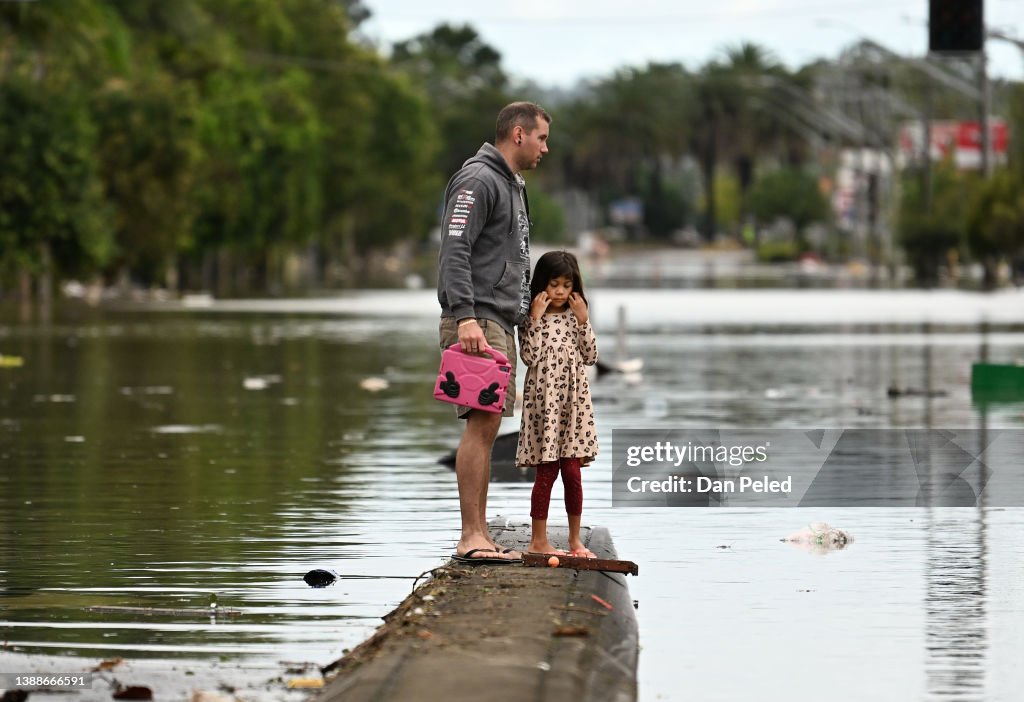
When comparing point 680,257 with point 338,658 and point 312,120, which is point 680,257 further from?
point 338,658

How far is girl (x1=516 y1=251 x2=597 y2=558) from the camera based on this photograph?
35.9ft

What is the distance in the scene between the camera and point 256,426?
21859 millimetres

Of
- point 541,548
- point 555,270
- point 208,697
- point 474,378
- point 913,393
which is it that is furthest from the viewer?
point 913,393

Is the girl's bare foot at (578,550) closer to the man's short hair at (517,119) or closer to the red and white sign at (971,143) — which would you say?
the man's short hair at (517,119)

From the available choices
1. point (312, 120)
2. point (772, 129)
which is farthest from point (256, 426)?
point (772, 129)

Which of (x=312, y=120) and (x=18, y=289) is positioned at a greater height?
(x=312, y=120)

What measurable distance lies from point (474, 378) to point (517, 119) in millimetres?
1187

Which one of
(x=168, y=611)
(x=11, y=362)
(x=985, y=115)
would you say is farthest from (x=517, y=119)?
(x=985, y=115)

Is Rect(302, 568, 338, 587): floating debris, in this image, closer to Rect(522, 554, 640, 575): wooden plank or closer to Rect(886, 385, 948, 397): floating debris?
→ Rect(522, 554, 640, 575): wooden plank

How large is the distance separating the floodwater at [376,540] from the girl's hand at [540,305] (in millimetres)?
1334

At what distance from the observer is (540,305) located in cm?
1105

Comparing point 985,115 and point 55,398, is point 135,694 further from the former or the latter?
point 985,115

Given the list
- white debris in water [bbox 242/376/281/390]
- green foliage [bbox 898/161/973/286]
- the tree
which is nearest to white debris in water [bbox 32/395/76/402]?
white debris in water [bbox 242/376/281/390]

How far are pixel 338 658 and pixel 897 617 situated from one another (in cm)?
Result: 258
